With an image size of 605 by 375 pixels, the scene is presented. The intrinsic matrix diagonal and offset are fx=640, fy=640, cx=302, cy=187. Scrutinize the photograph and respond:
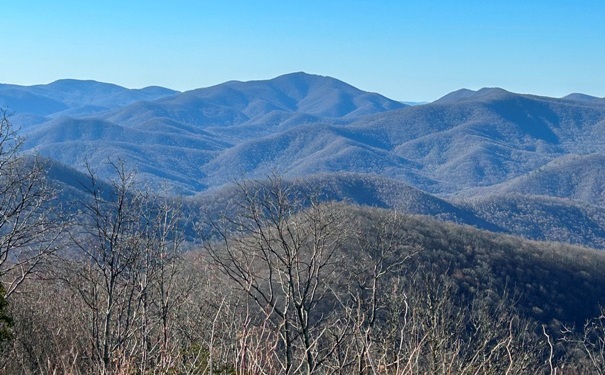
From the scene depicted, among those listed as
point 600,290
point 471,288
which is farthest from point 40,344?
point 600,290

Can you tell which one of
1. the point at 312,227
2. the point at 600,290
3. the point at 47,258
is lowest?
the point at 600,290

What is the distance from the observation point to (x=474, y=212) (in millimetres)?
135125

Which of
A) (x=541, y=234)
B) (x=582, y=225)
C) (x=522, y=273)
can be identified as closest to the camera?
(x=522, y=273)

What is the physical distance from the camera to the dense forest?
260 inches

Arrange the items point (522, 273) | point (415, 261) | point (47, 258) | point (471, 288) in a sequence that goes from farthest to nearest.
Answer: point (522, 273) → point (415, 261) → point (471, 288) → point (47, 258)

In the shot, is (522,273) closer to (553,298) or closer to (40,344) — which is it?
(553,298)

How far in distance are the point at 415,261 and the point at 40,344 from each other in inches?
1452

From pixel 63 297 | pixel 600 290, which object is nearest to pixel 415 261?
pixel 600 290

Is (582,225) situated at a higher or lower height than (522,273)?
lower

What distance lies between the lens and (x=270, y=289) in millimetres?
7387

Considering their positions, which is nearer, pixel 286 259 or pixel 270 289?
pixel 270 289

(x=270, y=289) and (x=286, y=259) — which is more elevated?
(x=270, y=289)

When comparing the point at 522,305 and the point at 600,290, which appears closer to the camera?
the point at 522,305

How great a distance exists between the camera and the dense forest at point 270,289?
21.7ft
